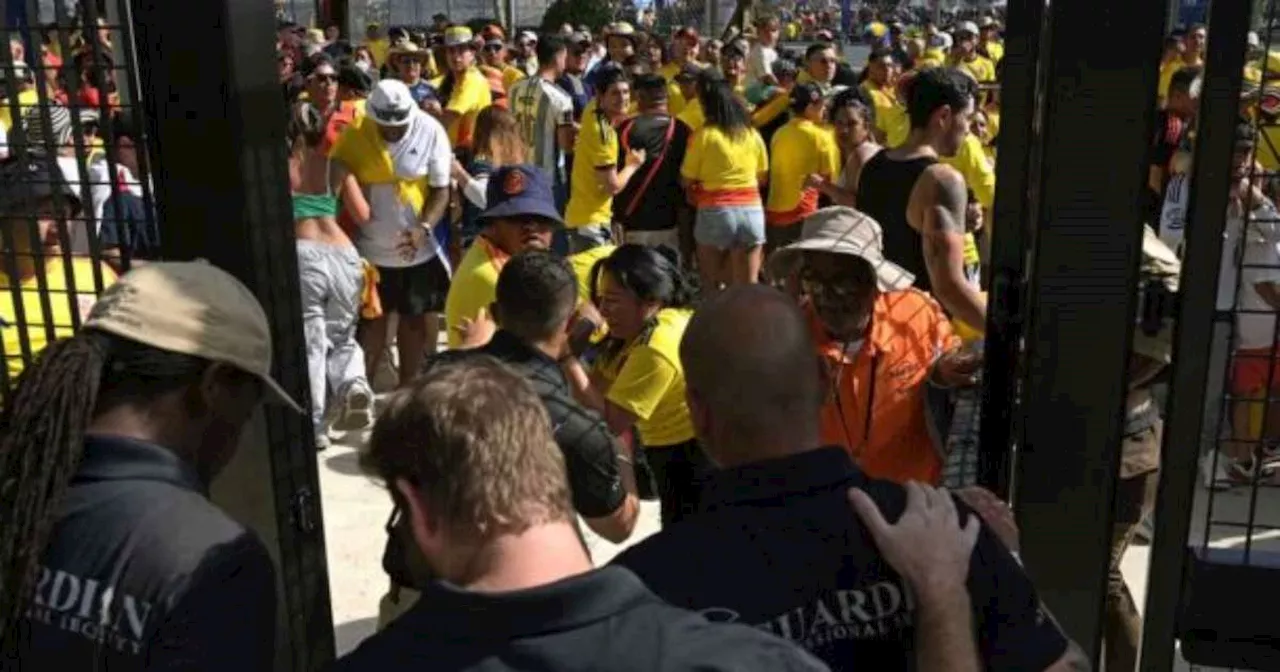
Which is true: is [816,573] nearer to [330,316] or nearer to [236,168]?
[236,168]

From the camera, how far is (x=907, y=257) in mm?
5512

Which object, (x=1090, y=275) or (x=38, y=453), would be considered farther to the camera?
(x=1090, y=275)

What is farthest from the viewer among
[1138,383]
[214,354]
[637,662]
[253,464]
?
[1138,383]

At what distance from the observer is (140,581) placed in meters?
1.79

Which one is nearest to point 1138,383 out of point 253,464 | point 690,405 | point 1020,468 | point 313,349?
point 1020,468

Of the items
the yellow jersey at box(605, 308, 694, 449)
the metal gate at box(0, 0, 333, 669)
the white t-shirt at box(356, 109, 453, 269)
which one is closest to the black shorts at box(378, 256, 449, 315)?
the white t-shirt at box(356, 109, 453, 269)

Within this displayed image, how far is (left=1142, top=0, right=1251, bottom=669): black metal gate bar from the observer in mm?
1994

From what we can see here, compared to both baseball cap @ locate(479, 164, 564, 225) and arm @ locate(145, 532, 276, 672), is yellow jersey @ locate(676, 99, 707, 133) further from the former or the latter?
arm @ locate(145, 532, 276, 672)

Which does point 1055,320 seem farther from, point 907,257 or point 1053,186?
point 907,257

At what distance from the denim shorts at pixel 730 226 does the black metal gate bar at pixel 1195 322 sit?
203 inches

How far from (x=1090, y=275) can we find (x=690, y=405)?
0.70m

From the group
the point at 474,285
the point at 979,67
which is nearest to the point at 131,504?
the point at 474,285

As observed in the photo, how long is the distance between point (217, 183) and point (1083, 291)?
1537 mm

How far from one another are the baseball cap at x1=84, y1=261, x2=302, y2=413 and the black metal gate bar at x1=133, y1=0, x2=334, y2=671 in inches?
11.7
